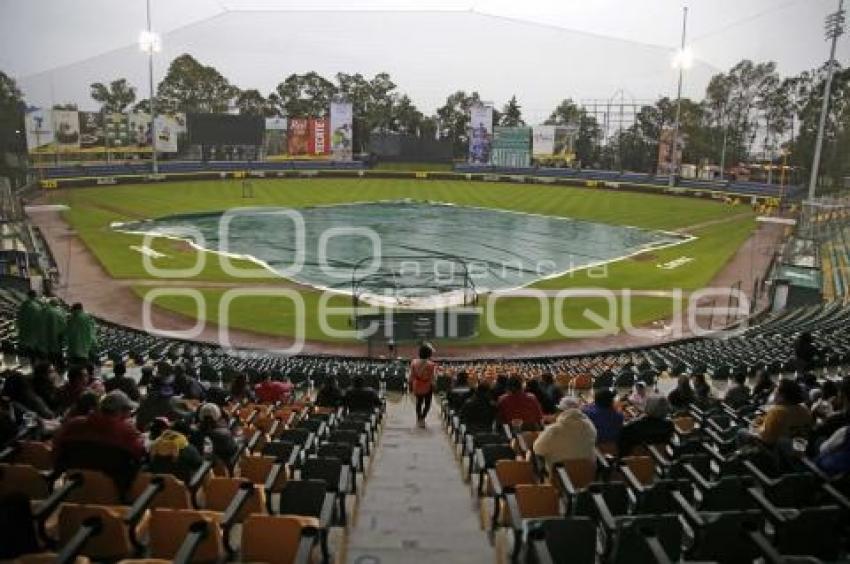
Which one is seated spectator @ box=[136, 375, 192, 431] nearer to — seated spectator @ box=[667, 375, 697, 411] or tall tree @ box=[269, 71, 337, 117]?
seated spectator @ box=[667, 375, 697, 411]

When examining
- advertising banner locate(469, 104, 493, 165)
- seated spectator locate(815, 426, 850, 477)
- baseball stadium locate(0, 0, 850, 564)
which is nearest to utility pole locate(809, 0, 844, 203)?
baseball stadium locate(0, 0, 850, 564)

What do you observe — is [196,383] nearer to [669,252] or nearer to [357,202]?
[669,252]

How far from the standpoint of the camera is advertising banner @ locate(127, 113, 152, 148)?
8744 cm

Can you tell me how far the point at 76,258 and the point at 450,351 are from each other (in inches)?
1055

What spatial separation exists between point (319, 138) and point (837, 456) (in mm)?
94434

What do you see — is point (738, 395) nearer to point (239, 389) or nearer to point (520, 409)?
point (520, 409)

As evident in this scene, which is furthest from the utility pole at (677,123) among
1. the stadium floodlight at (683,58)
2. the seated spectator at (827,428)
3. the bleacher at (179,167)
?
the seated spectator at (827,428)

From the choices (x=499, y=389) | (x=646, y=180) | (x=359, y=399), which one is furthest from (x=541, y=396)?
(x=646, y=180)

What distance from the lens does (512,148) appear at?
9781 cm

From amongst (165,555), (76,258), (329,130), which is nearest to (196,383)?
(165,555)

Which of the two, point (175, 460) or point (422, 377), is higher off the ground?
point (175, 460)

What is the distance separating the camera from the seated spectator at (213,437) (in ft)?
27.1

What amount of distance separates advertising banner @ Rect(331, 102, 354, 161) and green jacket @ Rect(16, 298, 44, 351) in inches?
3296

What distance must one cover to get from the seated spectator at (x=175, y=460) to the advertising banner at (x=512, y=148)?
92931 mm
